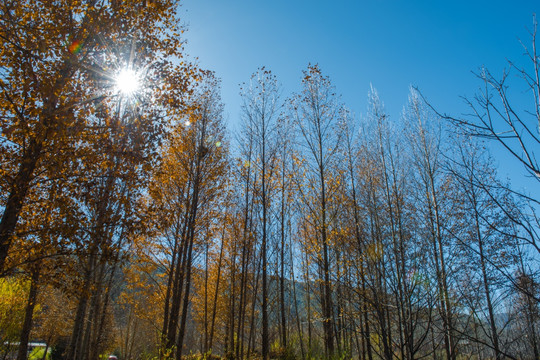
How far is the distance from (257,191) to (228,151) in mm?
1822

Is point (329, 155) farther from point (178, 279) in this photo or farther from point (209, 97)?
point (178, 279)

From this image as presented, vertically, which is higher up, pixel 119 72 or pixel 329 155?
pixel 329 155

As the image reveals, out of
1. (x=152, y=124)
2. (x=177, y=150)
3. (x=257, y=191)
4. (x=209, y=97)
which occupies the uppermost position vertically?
(x=209, y=97)

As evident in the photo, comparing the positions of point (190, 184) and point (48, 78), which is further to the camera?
point (190, 184)

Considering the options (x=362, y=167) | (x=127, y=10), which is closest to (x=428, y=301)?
(x=127, y=10)

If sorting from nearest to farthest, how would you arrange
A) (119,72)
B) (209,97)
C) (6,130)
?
(6,130), (119,72), (209,97)

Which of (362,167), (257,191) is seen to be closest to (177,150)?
(257,191)

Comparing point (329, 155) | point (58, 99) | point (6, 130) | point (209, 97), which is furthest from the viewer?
point (209, 97)

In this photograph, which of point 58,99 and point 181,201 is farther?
point 181,201

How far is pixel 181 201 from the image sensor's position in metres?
9.49

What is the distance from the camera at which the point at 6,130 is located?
366 cm

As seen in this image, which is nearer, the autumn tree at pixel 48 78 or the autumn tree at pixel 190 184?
the autumn tree at pixel 48 78

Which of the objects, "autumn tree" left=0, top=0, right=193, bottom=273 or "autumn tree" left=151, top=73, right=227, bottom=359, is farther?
"autumn tree" left=151, top=73, right=227, bottom=359

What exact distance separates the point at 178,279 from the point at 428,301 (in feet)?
22.3
